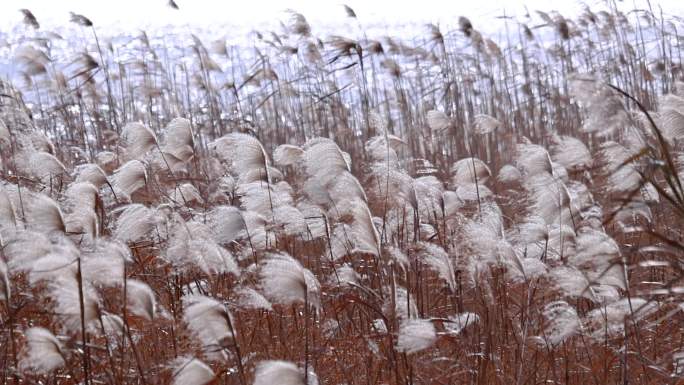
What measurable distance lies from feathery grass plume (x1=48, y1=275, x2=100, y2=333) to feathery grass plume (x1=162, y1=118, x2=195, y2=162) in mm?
1328

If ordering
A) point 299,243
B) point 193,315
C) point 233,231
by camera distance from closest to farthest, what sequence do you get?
point 193,315, point 233,231, point 299,243

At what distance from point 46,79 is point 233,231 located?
3.95 meters

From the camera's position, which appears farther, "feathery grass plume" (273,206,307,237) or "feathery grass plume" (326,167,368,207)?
"feathery grass plume" (273,206,307,237)

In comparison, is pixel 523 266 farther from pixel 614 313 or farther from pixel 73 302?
pixel 73 302

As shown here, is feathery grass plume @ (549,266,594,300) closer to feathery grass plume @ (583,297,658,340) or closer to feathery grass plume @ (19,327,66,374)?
feathery grass plume @ (583,297,658,340)

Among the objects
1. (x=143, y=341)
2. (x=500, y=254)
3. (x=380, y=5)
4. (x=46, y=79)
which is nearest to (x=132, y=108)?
(x=46, y=79)

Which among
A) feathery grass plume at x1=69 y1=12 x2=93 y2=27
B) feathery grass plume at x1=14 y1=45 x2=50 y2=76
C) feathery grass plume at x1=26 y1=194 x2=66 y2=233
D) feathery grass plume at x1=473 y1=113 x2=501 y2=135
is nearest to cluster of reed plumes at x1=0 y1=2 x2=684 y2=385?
feathery grass plume at x1=26 y1=194 x2=66 y2=233

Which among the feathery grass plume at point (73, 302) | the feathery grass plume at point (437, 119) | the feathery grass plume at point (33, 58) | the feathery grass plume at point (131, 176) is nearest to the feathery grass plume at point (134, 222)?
the feathery grass plume at point (131, 176)

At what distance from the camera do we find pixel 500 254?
2.51m

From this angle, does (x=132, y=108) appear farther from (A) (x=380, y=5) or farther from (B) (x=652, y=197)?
(A) (x=380, y=5)

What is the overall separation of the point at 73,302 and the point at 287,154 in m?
1.49

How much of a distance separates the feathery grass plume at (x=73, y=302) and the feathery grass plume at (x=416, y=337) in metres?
0.67

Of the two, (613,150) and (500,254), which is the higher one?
(613,150)

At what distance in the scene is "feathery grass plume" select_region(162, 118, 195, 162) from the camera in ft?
10.6
